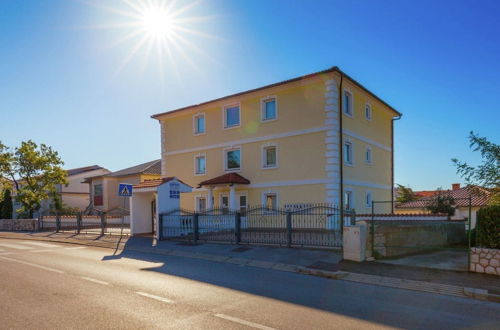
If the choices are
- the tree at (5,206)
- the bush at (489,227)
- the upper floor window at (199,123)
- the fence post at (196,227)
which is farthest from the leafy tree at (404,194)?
the tree at (5,206)

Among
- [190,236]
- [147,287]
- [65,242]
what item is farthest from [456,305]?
[65,242]

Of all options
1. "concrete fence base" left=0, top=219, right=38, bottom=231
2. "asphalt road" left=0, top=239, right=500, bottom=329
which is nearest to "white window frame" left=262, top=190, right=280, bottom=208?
"asphalt road" left=0, top=239, right=500, bottom=329

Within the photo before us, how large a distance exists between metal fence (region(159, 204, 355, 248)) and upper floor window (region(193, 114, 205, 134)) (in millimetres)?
10664

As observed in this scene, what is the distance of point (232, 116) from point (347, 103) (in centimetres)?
746

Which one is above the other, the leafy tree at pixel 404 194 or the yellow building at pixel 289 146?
the yellow building at pixel 289 146

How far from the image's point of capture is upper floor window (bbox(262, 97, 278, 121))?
2328 centimetres

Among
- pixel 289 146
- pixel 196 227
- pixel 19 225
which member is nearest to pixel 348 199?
pixel 289 146

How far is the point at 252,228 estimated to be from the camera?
15.4 m

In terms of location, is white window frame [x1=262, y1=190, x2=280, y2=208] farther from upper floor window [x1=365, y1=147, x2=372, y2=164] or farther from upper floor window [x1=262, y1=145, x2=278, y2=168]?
upper floor window [x1=365, y1=147, x2=372, y2=164]

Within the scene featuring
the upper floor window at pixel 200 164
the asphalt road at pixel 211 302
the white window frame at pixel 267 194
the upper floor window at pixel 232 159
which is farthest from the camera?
the upper floor window at pixel 200 164

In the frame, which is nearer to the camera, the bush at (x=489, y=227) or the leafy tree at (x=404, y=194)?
the bush at (x=489, y=227)

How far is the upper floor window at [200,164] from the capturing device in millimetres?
26750

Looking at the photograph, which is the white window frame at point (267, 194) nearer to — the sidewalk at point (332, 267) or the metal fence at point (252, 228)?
the metal fence at point (252, 228)

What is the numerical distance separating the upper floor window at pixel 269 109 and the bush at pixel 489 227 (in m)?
14.7
